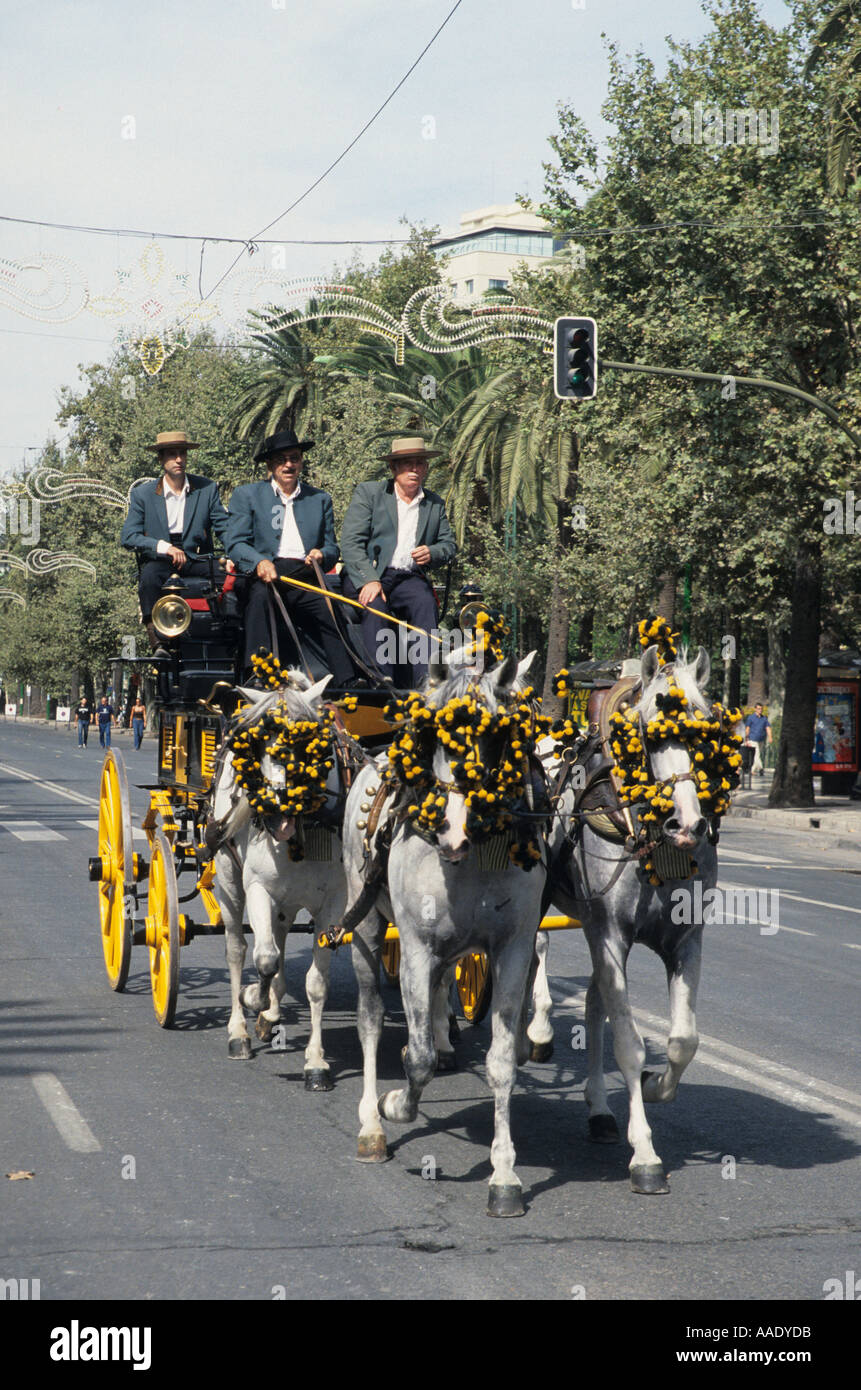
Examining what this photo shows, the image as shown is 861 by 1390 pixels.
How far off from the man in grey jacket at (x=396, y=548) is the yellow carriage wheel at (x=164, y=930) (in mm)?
1847

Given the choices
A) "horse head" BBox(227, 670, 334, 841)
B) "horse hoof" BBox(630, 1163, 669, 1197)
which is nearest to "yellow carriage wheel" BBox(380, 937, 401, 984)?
"horse head" BBox(227, 670, 334, 841)

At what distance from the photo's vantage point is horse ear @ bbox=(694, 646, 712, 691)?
6195mm

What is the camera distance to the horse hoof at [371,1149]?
6.73 m

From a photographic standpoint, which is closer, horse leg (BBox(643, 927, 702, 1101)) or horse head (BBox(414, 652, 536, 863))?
horse head (BBox(414, 652, 536, 863))

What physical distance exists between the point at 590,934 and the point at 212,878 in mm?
3523

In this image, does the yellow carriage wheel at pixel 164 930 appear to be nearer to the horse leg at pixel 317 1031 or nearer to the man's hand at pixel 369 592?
the horse leg at pixel 317 1031

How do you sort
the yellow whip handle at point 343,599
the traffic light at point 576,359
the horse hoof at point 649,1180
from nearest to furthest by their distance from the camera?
the horse hoof at point 649,1180 → the yellow whip handle at point 343,599 → the traffic light at point 576,359

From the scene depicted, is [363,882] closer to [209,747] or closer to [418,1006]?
[418,1006]

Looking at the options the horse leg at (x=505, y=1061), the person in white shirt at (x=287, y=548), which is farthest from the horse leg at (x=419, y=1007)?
the person in white shirt at (x=287, y=548)

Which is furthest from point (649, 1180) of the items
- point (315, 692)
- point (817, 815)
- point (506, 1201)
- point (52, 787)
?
point (52, 787)

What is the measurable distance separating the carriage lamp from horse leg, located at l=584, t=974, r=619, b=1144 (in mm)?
4233

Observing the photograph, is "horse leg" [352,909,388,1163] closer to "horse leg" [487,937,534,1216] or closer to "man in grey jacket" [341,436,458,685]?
"horse leg" [487,937,534,1216]

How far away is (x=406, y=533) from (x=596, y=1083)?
11.6ft

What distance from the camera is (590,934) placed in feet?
21.7
